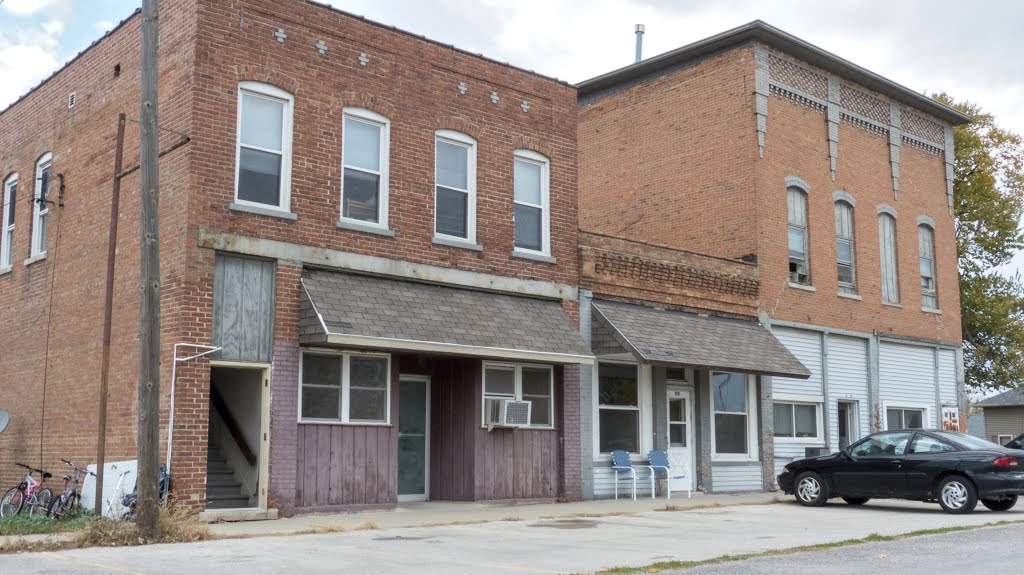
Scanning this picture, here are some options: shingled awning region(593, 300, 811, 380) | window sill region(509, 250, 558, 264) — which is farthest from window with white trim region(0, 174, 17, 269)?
shingled awning region(593, 300, 811, 380)

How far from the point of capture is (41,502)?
15.7m

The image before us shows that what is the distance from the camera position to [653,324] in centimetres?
2025

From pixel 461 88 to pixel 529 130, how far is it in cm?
169

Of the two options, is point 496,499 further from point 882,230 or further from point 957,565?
point 882,230

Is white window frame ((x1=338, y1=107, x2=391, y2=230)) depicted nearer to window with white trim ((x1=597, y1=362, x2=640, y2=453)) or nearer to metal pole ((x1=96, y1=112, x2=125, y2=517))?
metal pole ((x1=96, y1=112, x2=125, y2=517))

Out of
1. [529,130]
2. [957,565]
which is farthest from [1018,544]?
[529,130]

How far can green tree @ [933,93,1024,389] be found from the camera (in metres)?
36.0

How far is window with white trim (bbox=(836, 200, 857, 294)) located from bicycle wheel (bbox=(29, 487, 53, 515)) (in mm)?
18454

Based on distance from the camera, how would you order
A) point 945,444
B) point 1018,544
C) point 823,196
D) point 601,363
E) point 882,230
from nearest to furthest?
point 1018,544 < point 945,444 < point 601,363 < point 823,196 < point 882,230

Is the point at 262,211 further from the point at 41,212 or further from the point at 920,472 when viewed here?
the point at 920,472

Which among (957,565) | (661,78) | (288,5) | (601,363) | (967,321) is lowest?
(957,565)

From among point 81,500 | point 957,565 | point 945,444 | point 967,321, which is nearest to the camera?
point 957,565

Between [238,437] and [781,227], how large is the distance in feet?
45.0

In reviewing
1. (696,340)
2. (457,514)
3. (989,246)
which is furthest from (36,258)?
(989,246)
